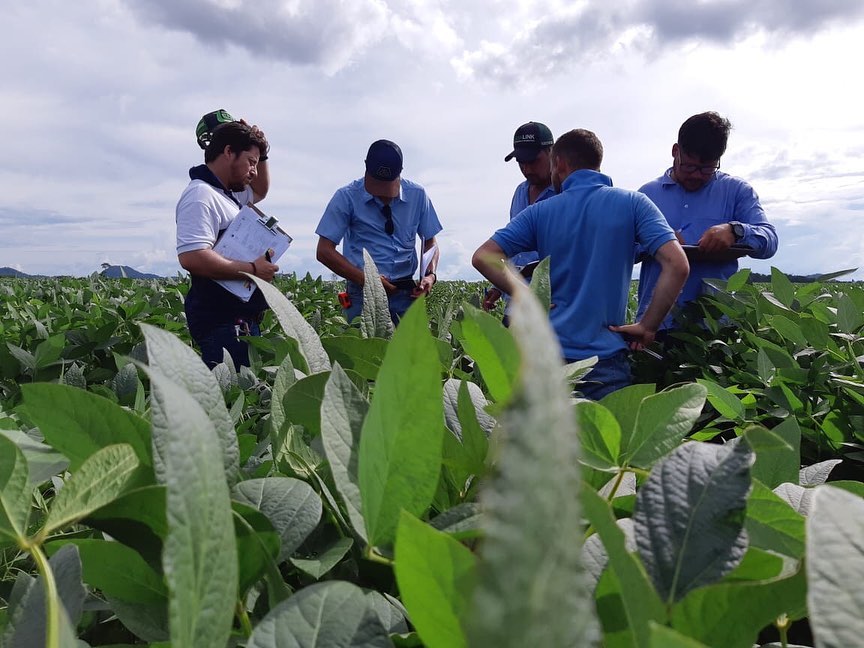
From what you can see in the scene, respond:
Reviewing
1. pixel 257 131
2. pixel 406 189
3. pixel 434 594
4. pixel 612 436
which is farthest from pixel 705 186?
pixel 434 594

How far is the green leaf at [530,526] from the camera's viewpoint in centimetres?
18

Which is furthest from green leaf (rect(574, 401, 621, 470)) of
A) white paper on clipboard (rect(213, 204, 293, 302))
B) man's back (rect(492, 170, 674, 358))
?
white paper on clipboard (rect(213, 204, 293, 302))

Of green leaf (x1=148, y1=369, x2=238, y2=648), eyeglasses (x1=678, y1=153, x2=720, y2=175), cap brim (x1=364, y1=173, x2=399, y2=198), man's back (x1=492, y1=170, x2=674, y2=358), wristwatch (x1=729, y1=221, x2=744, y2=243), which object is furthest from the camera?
cap brim (x1=364, y1=173, x2=399, y2=198)

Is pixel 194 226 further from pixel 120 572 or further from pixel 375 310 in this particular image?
pixel 120 572

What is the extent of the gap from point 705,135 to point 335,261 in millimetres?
3418

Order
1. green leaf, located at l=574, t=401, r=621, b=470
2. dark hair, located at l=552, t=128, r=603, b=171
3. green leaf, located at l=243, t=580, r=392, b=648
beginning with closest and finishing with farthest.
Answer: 1. green leaf, located at l=243, t=580, r=392, b=648
2. green leaf, located at l=574, t=401, r=621, b=470
3. dark hair, located at l=552, t=128, r=603, b=171

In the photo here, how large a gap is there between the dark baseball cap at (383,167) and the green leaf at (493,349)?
569 centimetres

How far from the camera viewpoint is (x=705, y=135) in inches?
192

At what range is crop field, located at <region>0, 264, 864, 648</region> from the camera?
193 millimetres

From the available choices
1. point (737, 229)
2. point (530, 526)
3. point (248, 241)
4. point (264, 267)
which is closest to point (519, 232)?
point (737, 229)

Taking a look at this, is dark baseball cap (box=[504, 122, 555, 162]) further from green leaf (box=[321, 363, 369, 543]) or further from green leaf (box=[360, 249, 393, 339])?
green leaf (box=[321, 363, 369, 543])

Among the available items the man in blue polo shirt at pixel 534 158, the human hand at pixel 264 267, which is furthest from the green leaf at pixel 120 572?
the man in blue polo shirt at pixel 534 158

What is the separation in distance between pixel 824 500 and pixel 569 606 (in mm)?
270

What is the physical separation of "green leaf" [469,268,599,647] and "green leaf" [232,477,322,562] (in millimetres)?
444
